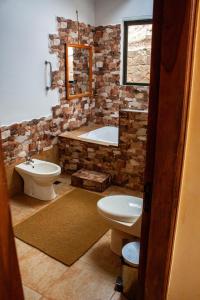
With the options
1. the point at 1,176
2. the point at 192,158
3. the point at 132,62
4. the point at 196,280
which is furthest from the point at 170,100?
the point at 132,62

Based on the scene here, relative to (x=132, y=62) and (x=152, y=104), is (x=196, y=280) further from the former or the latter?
(x=132, y=62)

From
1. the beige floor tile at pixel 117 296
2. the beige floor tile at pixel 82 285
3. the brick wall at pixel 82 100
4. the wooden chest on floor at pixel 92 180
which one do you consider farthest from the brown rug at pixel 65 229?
the brick wall at pixel 82 100

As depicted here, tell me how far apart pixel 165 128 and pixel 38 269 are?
1.81 metres

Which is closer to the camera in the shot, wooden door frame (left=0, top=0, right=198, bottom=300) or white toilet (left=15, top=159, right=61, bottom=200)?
wooden door frame (left=0, top=0, right=198, bottom=300)

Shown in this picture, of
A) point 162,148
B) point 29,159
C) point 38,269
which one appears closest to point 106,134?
point 29,159

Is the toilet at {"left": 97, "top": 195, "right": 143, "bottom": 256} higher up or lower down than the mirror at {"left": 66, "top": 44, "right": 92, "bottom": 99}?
lower down

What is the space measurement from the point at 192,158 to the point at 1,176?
2.01ft

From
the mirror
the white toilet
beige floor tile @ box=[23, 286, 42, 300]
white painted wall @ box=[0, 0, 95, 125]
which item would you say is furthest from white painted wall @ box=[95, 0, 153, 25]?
→ beige floor tile @ box=[23, 286, 42, 300]

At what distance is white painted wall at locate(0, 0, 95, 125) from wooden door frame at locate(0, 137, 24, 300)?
8.31ft

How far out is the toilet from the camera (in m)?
2.01

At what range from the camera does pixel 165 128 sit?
0.84 meters

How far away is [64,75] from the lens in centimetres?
389

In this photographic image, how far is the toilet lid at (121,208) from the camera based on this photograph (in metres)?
2.07

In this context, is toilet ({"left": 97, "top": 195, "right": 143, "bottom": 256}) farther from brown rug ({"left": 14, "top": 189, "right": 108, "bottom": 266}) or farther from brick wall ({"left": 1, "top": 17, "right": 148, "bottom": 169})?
brick wall ({"left": 1, "top": 17, "right": 148, "bottom": 169})
